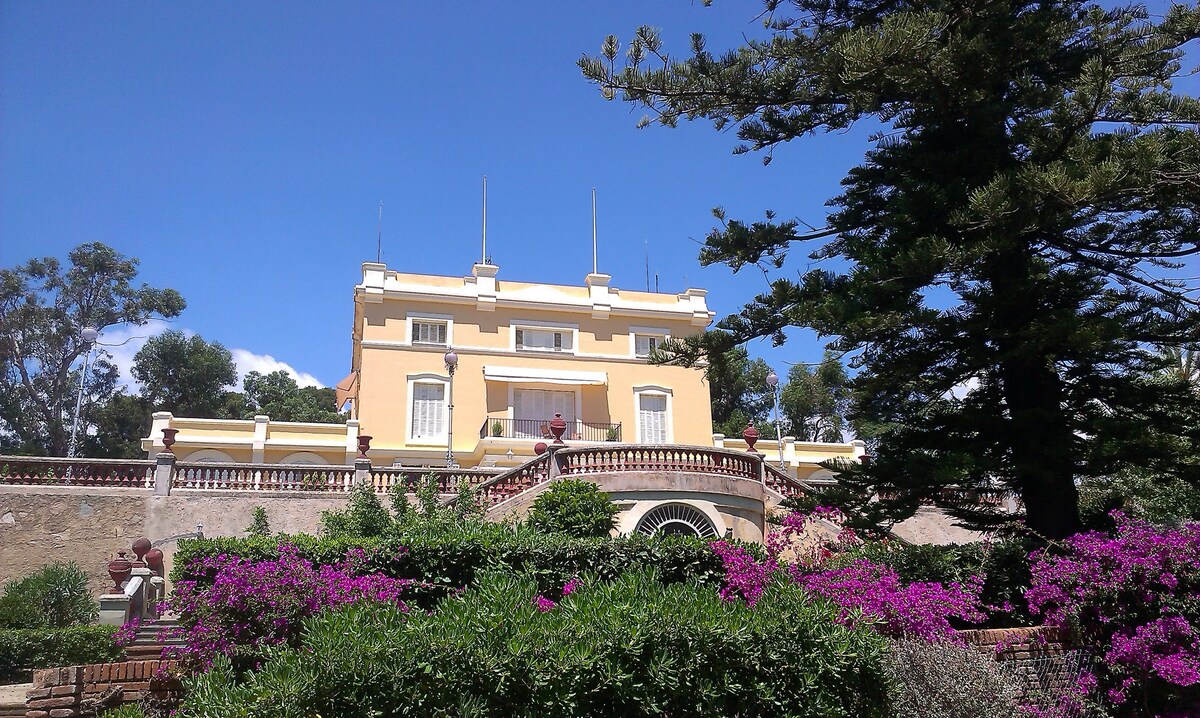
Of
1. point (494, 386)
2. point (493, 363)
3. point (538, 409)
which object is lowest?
point (538, 409)

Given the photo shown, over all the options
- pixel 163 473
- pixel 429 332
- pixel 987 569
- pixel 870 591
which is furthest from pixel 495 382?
pixel 870 591

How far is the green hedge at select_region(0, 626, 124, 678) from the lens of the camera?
12.2 meters

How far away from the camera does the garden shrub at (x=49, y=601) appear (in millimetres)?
13688

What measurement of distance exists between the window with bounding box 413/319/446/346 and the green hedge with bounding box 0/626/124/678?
16.6 meters

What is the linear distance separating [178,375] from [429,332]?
2257 centimetres

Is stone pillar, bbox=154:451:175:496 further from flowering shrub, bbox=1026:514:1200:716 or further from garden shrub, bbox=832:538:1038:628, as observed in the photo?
flowering shrub, bbox=1026:514:1200:716

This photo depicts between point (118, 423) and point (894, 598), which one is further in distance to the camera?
point (118, 423)

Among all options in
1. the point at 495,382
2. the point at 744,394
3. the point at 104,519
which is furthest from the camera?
the point at 744,394

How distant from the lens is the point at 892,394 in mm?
11750

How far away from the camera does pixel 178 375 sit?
44688 millimetres

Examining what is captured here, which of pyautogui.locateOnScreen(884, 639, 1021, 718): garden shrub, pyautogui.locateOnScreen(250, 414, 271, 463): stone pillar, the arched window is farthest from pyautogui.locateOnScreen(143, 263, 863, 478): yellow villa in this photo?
pyautogui.locateOnScreen(884, 639, 1021, 718): garden shrub

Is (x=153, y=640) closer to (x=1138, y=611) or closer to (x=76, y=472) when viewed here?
(x=76, y=472)

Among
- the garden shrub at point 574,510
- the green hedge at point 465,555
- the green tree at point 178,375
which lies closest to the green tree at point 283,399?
the green tree at point 178,375

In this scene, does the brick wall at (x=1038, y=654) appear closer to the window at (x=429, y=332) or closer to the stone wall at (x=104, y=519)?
the stone wall at (x=104, y=519)
